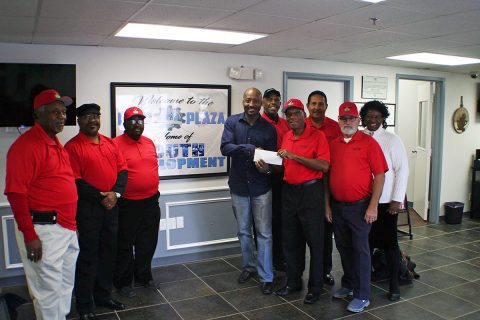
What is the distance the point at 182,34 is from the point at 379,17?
5.47 feet

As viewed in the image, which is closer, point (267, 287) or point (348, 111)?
point (348, 111)

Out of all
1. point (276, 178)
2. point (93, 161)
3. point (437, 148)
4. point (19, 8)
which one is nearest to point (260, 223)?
point (276, 178)

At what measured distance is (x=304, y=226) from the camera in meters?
3.41

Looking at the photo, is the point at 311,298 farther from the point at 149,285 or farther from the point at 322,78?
the point at 322,78

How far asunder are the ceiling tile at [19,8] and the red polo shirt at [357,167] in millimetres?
2381

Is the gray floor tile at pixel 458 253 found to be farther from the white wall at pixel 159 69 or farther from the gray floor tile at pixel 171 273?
the gray floor tile at pixel 171 273

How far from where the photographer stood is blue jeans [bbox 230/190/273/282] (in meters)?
3.68

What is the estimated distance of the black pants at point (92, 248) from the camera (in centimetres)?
304

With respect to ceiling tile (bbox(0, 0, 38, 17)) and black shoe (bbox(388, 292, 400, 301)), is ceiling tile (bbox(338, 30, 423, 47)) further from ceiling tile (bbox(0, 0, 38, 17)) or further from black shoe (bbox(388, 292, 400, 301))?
ceiling tile (bbox(0, 0, 38, 17))

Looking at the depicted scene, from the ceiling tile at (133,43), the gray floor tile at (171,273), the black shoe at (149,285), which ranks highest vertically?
the ceiling tile at (133,43)

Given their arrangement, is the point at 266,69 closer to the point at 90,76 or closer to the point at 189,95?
the point at 189,95

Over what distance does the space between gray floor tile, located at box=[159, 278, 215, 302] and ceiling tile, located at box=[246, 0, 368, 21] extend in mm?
2408

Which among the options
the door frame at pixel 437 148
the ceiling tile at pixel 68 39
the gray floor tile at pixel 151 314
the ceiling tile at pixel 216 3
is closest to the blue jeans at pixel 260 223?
the gray floor tile at pixel 151 314

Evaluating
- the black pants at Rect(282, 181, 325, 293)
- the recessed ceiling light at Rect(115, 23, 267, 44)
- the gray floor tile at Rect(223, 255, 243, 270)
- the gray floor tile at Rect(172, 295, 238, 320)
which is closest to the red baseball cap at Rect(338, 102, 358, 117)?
the black pants at Rect(282, 181, 325, 293)
